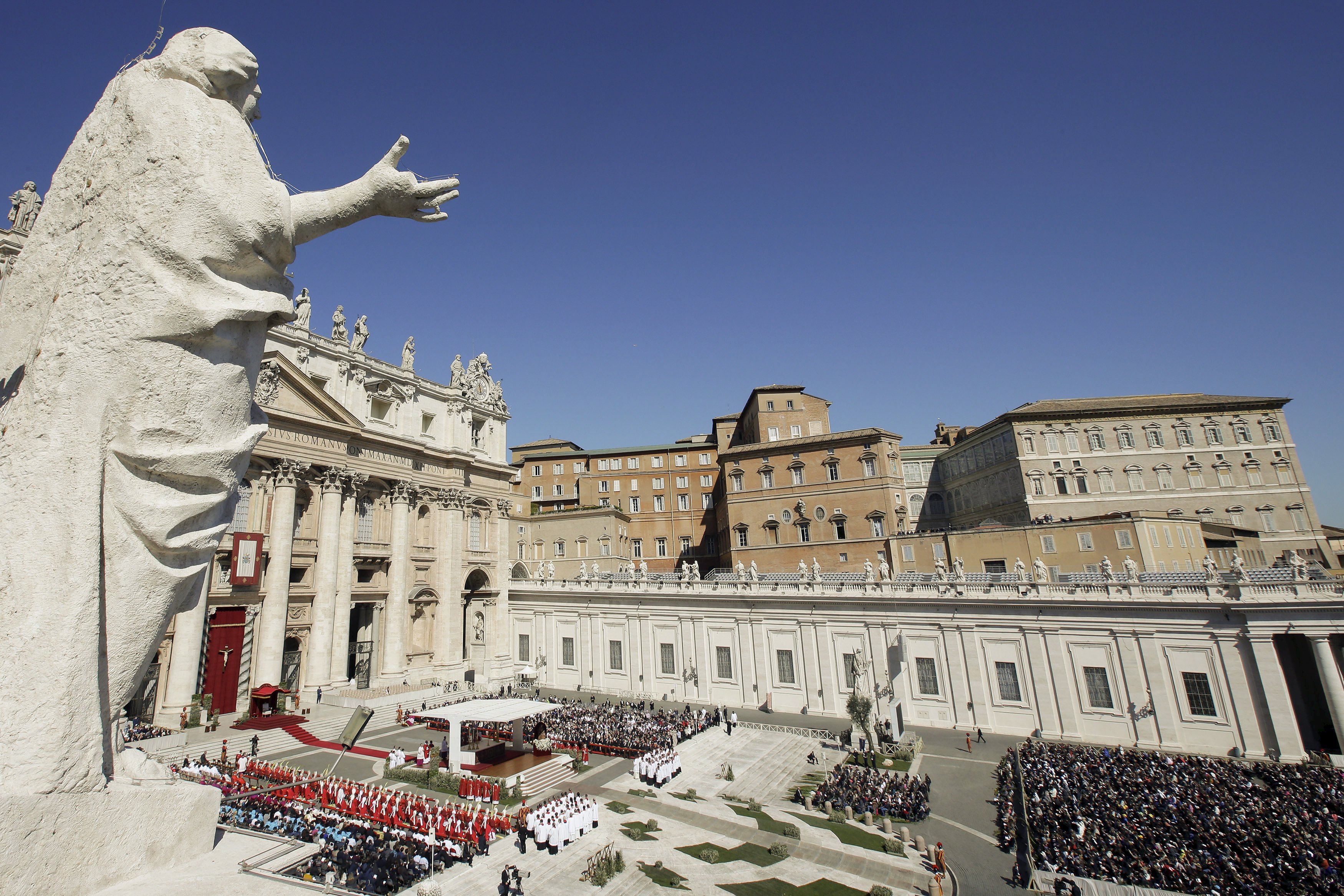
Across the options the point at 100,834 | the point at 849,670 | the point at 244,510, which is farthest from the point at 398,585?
the point at 100,834

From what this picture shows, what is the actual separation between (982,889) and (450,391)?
38.1 m

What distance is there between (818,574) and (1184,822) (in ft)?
56.6

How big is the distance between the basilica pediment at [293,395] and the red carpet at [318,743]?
14011mm

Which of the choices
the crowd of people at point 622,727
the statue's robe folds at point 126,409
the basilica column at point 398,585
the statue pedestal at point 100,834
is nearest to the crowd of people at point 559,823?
the crowd of people at point 622,727

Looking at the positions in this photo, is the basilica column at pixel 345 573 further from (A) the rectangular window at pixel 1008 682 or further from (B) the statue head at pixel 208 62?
(B) the statue head at pixel 208 62

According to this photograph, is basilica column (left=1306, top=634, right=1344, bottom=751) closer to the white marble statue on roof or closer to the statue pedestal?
the white marble statue on roof

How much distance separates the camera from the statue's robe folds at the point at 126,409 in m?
3.60

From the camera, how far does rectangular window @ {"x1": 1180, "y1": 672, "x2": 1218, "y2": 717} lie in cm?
2345

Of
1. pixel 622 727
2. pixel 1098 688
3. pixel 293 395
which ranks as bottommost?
pixel 622 727

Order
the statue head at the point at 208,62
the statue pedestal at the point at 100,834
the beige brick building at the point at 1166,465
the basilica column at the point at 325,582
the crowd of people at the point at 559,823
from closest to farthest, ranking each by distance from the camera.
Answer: the statue pedestal at the point at 100,834 < the statue head at the point at 208,62 < the crowd of people at the point at 559,823 < the basilica column at the point at 325,582 < the beige brick building at the point at 1166,465

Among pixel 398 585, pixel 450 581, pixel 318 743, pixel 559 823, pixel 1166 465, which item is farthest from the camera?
pixel 1166 465

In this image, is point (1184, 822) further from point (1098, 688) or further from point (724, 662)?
point (724, 662)

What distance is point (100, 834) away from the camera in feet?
12.0

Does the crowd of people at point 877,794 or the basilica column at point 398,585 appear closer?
the crowd of people at point 877,794
